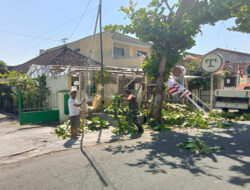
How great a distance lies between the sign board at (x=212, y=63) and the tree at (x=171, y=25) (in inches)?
63.7

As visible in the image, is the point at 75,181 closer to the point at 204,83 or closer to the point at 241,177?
Result: the point at 241,177

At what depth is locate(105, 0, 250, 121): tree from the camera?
7545 millimetres

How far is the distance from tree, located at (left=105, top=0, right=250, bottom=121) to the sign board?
1618 mm

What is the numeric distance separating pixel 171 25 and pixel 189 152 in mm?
4916

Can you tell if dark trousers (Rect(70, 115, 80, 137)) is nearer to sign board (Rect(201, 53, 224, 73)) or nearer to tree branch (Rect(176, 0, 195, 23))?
tree branch (Rect(176, 0, 195, 23))

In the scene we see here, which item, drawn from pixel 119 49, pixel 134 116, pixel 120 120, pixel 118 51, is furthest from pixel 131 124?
pixel 119 49

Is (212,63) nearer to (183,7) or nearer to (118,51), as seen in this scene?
(183,7)

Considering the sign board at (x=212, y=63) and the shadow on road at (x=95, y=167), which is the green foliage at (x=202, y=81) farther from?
the shadow on road at (x=95, y=167)

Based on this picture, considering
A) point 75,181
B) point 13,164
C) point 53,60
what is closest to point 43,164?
point 13,164

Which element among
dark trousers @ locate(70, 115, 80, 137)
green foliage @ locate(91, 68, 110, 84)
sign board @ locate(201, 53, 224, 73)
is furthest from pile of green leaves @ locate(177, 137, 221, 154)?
green foliage @ locate(91, 68, 110, 84)

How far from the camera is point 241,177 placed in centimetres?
353

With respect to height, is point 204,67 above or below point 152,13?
below

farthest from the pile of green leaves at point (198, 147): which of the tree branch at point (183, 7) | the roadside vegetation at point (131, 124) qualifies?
the tree branch at point (183, 7)

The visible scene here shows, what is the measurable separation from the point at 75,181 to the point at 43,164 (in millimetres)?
1283
